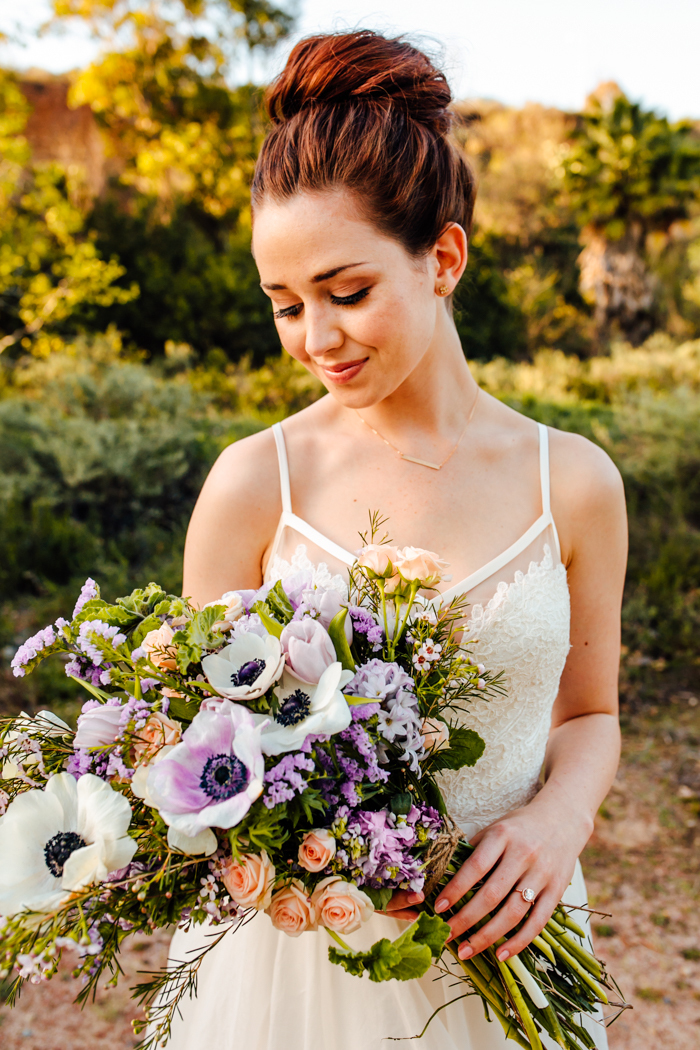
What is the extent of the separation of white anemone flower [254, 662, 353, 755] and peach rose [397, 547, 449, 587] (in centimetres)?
21

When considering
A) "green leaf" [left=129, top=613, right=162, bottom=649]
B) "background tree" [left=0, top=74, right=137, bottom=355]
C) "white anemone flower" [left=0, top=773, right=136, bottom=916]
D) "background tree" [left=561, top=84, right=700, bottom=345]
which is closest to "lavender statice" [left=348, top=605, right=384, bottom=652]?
"green leaf" [left=129, top=613, right=162, bottom=649]

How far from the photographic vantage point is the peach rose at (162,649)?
42.5 inches

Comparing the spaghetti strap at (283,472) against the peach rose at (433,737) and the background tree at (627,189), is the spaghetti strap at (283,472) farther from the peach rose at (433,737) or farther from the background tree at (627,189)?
the background tree at (627,189)

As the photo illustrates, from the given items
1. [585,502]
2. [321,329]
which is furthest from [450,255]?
[585,502]

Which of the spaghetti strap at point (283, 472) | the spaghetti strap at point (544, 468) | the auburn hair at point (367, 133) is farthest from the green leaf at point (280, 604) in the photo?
the spaghetti strap at point (544, 468)

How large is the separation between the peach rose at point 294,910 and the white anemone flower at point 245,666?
1.00ft

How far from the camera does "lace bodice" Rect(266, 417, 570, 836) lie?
69.3 inches

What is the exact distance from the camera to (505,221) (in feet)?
75.3

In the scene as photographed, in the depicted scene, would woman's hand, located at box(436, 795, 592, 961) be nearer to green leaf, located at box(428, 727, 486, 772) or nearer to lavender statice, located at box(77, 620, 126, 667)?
green leaf, located at box(428, 727, 486, 772)

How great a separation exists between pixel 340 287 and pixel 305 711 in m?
0.91

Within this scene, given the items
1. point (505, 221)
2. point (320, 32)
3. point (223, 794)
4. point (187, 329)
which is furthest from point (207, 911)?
point (505, 221)

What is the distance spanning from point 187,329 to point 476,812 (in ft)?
48.5

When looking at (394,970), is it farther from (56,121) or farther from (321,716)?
(56,121)

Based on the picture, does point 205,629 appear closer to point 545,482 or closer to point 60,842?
point 60,842
